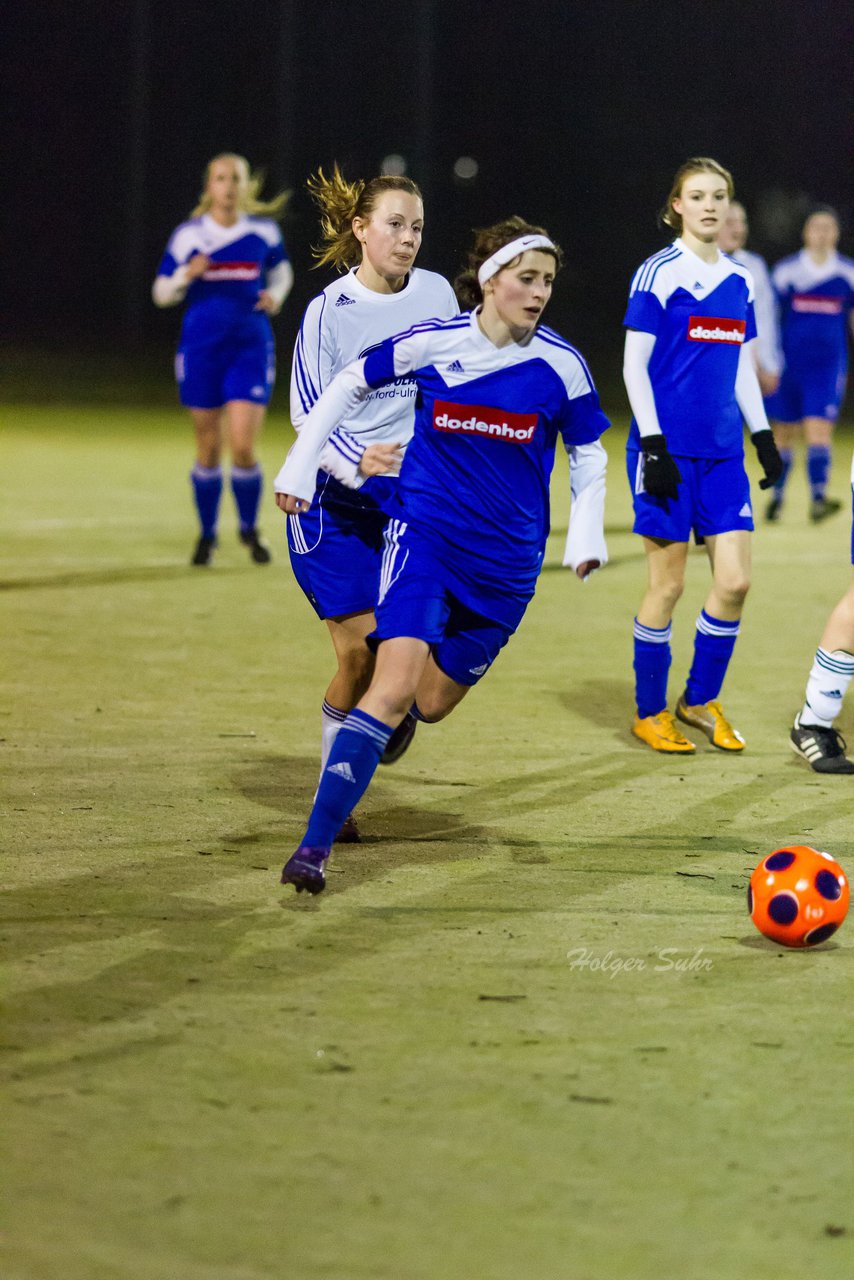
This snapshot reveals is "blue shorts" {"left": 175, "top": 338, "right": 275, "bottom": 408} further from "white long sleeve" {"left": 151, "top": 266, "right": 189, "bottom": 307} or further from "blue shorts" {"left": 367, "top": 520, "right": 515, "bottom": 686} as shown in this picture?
"blue shorts" {"left": 367, "top": 520, "right": 515, "bottom": 686}

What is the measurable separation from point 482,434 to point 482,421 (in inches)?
1.7

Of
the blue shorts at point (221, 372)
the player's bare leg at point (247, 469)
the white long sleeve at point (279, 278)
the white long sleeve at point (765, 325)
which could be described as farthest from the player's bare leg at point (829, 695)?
the white long sleeve at point (765, 325)

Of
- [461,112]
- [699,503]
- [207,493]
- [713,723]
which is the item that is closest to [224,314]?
[207,493]

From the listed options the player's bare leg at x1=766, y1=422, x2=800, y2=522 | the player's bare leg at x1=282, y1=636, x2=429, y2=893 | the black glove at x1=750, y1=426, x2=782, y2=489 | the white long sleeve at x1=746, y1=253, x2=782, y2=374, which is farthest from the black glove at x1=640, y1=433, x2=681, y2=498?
the player's bare leg at x1=766, y1=422, x2=800, y2=522

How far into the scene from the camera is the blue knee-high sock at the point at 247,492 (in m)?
11.6

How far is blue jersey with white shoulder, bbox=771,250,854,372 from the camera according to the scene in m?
14.2

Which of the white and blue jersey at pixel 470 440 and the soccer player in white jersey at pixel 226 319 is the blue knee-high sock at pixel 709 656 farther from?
the soccer player in white jersey at pixel 226 319

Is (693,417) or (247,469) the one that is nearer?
(693,417)

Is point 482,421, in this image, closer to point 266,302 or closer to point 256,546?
point 266,302

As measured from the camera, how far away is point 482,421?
5141 mm

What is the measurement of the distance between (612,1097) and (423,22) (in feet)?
86.2

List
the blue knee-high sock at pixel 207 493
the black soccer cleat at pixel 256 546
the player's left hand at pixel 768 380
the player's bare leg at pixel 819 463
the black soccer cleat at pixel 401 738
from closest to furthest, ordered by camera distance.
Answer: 1. the black soccer cleat at pixel 401 738
2. the blue knee-high sock at pixel 207 493
3. the black soccer cleat at pixel 256 546
4. the player's left hand at pixel 768 380
5. the player's bare leg at pixel 819 463

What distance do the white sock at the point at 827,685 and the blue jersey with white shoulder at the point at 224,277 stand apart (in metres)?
5.56

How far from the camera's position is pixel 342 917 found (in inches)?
190
